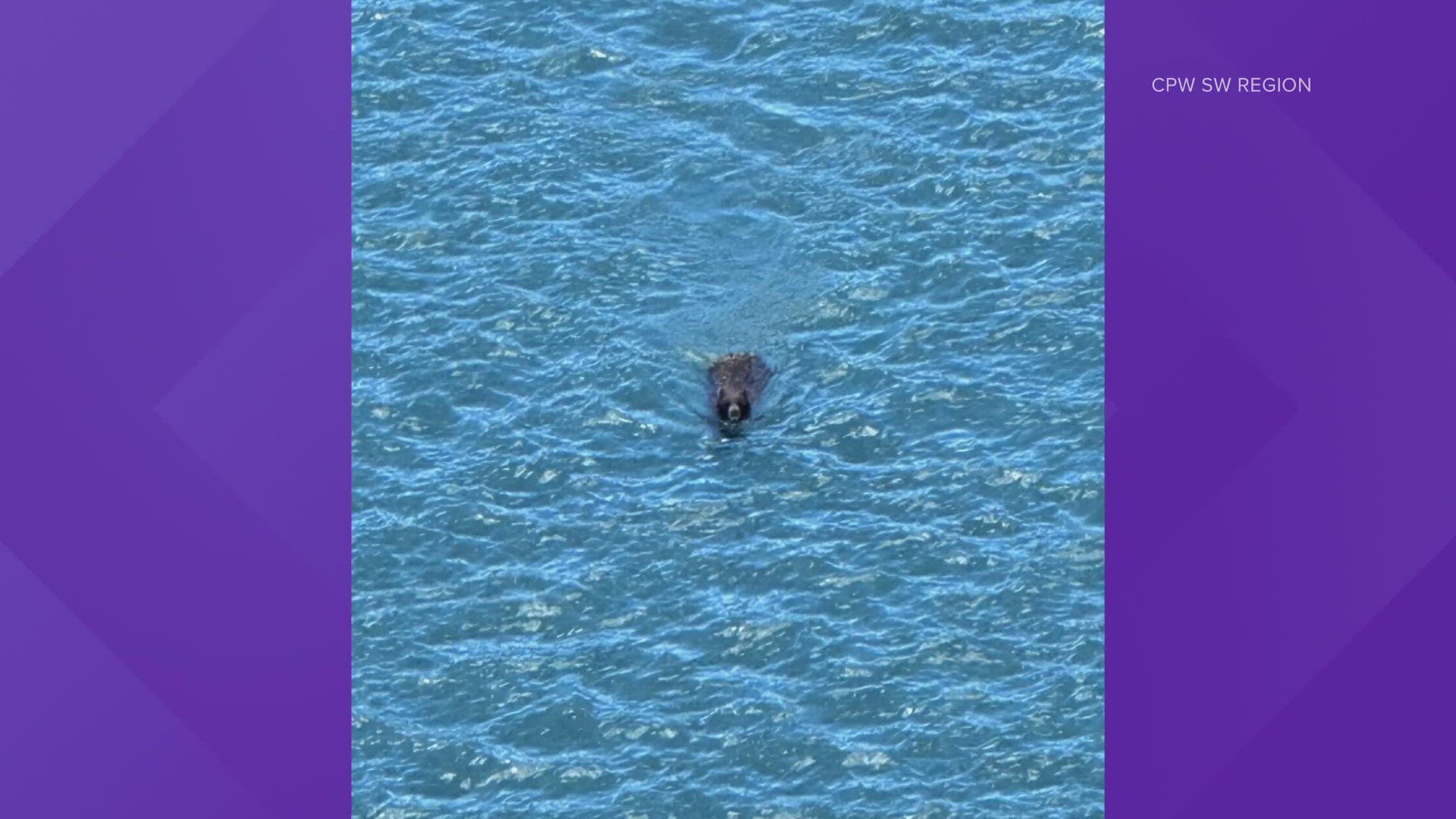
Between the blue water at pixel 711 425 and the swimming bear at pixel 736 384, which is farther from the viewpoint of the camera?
the swimming bear at pixel 736 384

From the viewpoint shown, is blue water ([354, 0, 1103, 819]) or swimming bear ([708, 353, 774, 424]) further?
swimming bear ([708, 353, 774, 424])

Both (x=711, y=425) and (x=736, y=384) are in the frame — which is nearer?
(x=711, y=425)

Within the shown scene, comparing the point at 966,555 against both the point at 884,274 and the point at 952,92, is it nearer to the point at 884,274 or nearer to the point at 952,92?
the point at 884,274

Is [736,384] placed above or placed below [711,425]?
above
